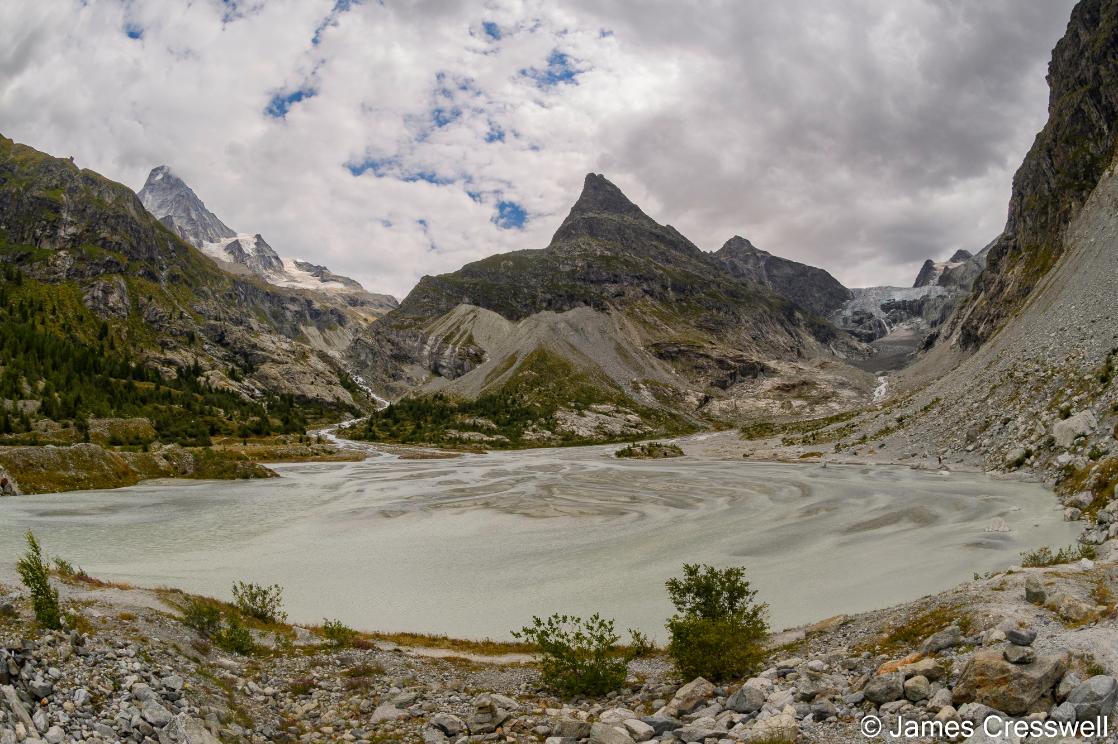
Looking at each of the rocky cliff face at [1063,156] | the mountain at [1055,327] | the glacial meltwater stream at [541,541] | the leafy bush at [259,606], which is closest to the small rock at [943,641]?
the glacial meltwater stream at [541,541]

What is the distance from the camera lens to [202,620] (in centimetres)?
1903

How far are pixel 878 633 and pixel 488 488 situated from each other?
59.6 meters

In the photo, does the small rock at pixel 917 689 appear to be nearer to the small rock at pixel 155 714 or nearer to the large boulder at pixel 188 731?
the large boulder at pixel 188 731

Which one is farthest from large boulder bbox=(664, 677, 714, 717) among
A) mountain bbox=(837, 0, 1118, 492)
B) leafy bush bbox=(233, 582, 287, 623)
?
mountain bbox=(837, 0, 1118, 492)

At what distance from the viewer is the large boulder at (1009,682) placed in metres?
8.98

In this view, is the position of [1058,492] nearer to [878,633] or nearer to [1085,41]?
[878,633]

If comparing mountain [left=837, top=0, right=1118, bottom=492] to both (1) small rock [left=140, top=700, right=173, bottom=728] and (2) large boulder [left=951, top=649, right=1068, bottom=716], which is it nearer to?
(2) large boulder [left=951, top=649, right=1068, bottom=716]

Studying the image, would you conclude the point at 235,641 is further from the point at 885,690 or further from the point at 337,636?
the point at 885,690

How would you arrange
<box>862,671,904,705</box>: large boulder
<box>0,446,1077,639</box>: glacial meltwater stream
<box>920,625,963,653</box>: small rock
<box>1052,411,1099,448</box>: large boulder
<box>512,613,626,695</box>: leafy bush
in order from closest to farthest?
<box>862,671,904,705</box>: large boulder < <box>920,625,963,653</box>: small rock < <box>512,613,626,695</box>: leafy bush < <box>0,446,1077,639</box>: glacial meltwater stream < <box>1052,411,1099,448</box>: large boulder

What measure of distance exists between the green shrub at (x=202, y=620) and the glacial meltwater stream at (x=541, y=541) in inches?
248

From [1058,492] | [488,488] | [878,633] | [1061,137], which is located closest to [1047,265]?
[1061,137]

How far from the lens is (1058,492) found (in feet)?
134

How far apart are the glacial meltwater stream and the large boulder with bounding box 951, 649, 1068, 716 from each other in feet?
46.2

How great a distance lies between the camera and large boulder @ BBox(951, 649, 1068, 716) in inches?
354
